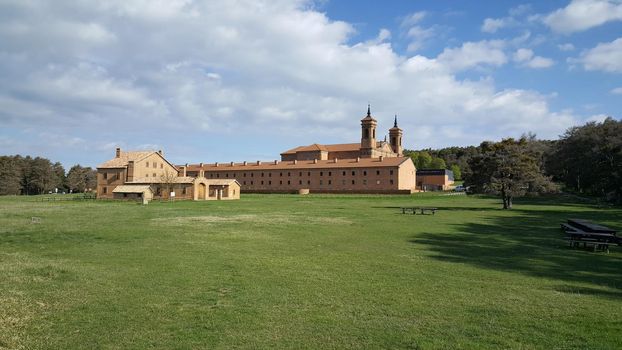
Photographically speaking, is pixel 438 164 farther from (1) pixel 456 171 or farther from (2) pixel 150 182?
(2) pixel 150 182

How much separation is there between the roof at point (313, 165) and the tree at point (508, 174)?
37.4 metres

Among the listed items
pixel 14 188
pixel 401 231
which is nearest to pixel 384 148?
pixel 401 231

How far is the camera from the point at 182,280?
36.1ft

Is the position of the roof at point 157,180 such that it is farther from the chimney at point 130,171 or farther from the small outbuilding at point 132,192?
the small outbuilding at point 132,192

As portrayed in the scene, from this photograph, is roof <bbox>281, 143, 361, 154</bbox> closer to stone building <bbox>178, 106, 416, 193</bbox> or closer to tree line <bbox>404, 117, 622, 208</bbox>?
stone building <bbox>178, 106, 416, 193</bbox>

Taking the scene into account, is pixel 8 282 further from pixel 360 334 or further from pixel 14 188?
pixel 14 188

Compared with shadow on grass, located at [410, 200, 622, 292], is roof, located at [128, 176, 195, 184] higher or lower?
higher

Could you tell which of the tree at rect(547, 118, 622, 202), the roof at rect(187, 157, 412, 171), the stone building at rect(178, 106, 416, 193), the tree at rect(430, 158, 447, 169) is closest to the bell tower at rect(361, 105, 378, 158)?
the stone building at rect(178, 106, 416, 193)

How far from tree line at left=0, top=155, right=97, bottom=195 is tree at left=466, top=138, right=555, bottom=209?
336ft

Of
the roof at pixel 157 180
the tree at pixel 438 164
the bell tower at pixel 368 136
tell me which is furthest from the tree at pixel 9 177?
the tree at pixel 438 164

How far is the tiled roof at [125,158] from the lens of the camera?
69.1 metres

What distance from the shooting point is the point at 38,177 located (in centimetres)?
10975

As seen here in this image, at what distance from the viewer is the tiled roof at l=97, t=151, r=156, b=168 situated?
69137 millimetres

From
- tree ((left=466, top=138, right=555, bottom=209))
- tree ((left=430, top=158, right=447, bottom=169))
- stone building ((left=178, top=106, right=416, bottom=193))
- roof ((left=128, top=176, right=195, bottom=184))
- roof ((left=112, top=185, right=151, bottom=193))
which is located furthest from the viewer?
tree ((left=430, top=158, right=447, bottom=169))
